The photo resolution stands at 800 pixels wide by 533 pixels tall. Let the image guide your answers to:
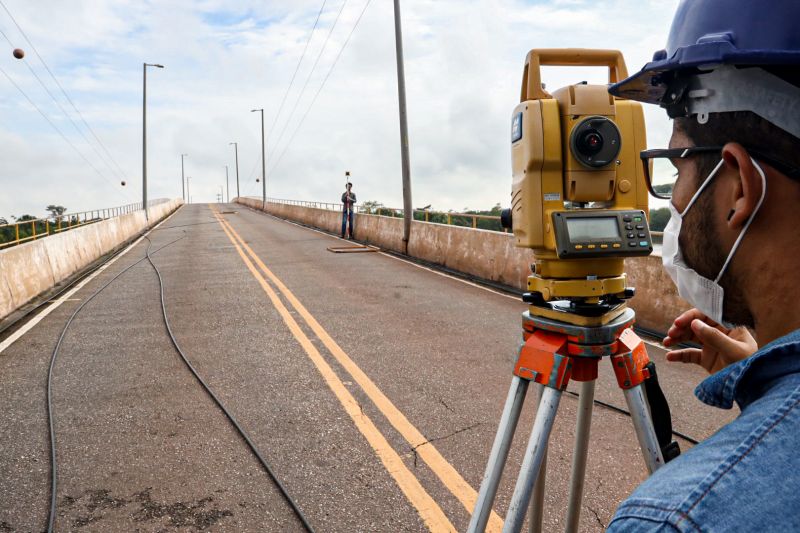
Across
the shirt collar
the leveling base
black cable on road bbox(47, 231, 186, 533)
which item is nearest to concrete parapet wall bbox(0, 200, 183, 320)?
black cable on road bbox(47, 231, 186, 533)

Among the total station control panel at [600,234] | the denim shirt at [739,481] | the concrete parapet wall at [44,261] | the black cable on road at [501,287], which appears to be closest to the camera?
the denim shirt at [739,481]

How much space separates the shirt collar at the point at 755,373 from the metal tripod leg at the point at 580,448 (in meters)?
1.14

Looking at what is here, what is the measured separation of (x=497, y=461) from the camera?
6.20 ft

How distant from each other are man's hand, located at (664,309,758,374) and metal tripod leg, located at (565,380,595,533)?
0.36 m

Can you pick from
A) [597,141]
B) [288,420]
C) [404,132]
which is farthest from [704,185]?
[404,132]

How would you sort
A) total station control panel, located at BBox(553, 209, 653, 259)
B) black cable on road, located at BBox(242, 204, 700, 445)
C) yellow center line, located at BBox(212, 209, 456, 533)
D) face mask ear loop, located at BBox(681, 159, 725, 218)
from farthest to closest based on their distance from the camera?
black cable on road, located at BBox(242, 204, 700, 445) → yellow center line, located at BBox(212, 209, 456, 533) → total station control panel, located at BBox(553, 209, 653, 259) → face mask ear loop, located at BBox(681, 159, 725, 218)

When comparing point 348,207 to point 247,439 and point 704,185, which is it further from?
point 704,185

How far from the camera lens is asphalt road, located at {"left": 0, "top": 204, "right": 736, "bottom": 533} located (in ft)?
11.3

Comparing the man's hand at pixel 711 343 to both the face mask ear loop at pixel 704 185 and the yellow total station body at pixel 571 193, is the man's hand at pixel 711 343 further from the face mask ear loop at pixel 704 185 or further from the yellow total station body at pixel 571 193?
the face mask ear loop at pixel 704 185

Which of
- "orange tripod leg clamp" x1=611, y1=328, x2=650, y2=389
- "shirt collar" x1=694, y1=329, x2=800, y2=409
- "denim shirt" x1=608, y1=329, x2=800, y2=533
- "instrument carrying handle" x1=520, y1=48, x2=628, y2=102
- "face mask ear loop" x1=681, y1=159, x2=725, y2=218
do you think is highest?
"instrument carrying handle" x1=520, y1=48, x2=628, y2=102

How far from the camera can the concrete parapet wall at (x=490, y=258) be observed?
294 inches

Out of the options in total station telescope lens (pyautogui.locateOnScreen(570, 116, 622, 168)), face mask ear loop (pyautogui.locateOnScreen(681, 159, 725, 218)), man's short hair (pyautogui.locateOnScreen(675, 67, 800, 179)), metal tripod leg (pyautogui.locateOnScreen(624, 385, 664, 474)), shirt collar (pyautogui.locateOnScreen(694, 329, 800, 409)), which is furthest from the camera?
total station telescope lens (pyautogui.locateOnScreen(570, 116, 622, 168))

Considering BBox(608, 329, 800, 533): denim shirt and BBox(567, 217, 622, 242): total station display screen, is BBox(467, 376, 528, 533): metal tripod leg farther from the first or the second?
BBox(608, 329, 800, 533): denim shirt

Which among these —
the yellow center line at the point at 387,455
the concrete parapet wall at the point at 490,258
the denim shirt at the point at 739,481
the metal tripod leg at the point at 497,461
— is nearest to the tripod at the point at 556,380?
the metal tripod leg at the point at 497,461
